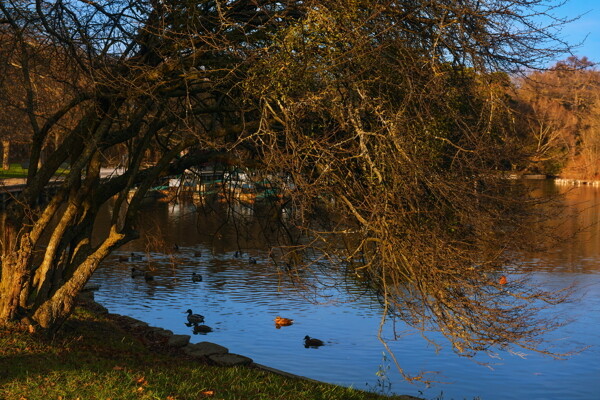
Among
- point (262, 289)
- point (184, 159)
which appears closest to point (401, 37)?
point (184, 159)

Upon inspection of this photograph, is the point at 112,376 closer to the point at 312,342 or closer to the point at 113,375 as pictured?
the point at 113,375

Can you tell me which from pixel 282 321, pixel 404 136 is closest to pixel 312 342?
pixel 282 321

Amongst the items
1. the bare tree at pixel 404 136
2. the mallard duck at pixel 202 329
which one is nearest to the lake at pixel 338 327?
the mallard duck at pixel 202 329

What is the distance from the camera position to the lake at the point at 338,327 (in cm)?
1592

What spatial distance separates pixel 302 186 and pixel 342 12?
230 cm

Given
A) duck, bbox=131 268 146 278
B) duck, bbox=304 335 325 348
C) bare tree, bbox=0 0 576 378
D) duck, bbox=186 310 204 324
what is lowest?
duck, bbox=304 335 325 348

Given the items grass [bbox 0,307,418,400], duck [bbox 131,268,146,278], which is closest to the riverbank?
grass [bbox 0,307,418,400]

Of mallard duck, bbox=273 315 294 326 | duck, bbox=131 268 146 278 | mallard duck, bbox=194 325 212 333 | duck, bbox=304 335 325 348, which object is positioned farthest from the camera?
duck, bbox=131 268 146 278

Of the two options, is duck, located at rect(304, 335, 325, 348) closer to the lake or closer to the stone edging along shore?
the lake

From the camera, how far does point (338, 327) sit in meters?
20.2

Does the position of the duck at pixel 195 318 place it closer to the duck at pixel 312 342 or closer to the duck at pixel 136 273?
the duck at pixel 312 342

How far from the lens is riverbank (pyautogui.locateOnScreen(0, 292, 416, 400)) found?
29.8 ft

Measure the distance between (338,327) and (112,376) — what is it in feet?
36.4

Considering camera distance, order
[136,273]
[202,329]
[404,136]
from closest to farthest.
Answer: [404,136]
[202,329]
[136,273]
